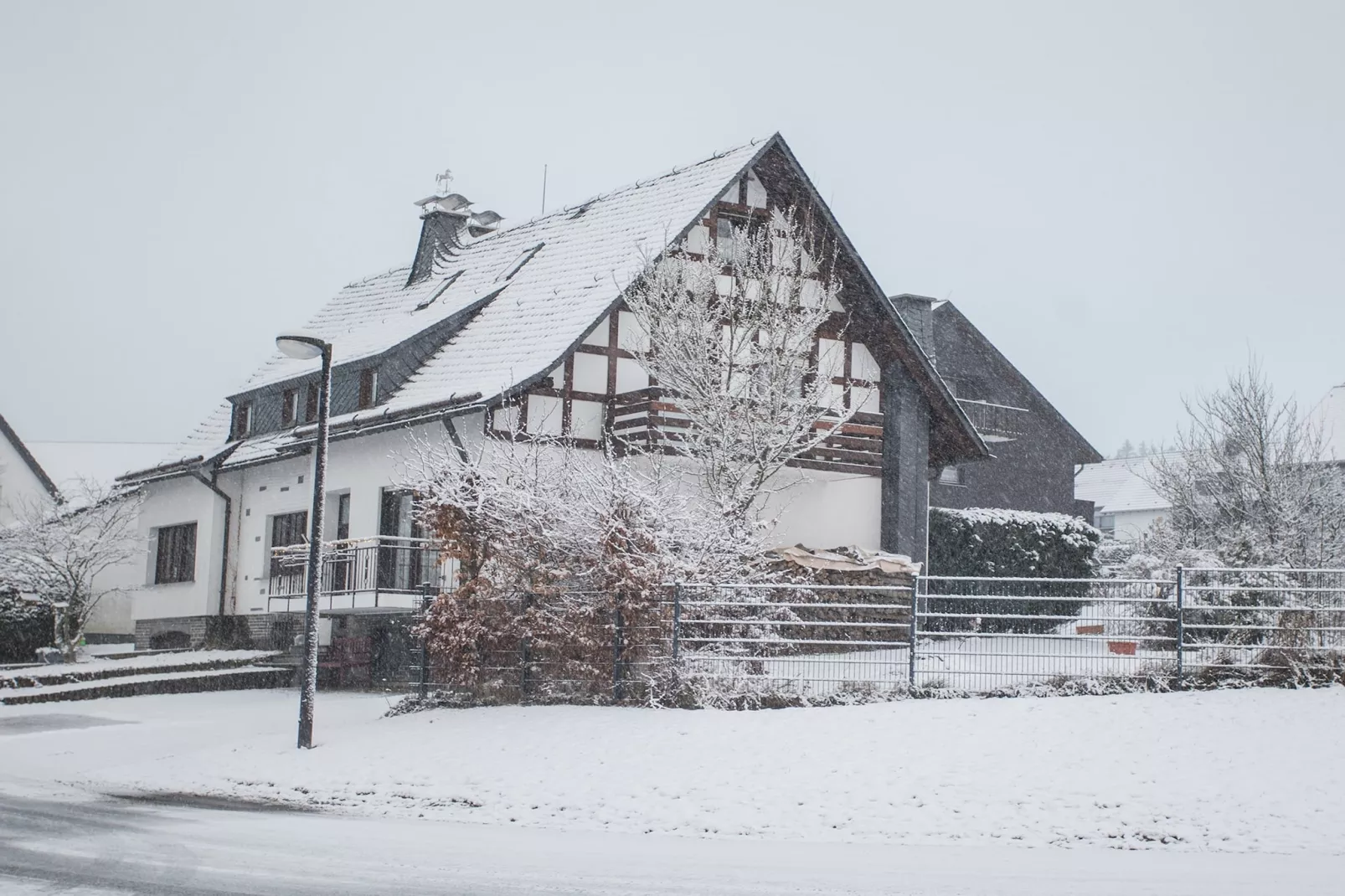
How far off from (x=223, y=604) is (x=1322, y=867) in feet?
79.1

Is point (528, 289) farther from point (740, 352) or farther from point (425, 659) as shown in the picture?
point (425, 659)

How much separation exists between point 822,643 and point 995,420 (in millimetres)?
23082

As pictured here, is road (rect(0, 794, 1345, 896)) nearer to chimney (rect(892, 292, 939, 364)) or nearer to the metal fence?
the metal fence

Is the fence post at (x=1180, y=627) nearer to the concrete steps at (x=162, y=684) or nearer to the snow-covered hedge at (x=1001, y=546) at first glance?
the snow-covered hedge at (x=1001, y=546)

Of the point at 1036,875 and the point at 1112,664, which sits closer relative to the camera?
the point at 1036,875

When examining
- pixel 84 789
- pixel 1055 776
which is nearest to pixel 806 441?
pixel 1055 776

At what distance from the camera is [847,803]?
13195mm

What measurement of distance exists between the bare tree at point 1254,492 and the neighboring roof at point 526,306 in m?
4.95

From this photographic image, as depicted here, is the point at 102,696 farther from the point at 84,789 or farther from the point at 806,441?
the point at 806,441

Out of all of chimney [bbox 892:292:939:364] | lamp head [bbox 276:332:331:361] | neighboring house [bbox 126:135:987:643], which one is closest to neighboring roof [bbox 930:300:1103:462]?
chimney [bbox 892:292:939:364]

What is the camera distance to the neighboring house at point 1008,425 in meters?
39.6

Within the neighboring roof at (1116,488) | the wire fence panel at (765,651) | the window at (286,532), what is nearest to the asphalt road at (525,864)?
the wire fence panel at (765,651)

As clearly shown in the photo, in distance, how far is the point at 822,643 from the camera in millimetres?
17641

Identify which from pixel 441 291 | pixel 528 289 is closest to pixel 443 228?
pixel 441 291
